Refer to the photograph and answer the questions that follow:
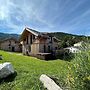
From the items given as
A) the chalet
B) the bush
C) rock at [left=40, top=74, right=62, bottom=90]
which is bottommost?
rock at [left=40, top=74, right=62, bottom=90]

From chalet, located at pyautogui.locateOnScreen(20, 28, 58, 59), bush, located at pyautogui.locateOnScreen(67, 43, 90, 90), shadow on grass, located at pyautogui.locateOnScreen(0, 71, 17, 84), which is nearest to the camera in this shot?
bush, located at pyautogui.locateOnScreen(67, 43, 90, 90)

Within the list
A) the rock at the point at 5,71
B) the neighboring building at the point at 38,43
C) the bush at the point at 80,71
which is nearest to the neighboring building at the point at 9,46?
the neighboring building at the point at 38,43

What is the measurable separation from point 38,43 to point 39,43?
0.27 metres

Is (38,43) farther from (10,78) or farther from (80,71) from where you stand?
(80,71)

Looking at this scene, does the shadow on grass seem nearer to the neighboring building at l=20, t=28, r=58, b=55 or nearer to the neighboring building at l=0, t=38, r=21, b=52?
the neighboring building at l=20, t=28, r=58, b=55

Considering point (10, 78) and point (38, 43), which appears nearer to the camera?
point (10, 78)

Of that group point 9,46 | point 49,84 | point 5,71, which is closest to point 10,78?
point 5,71

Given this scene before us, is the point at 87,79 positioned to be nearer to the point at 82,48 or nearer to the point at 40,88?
the point at 82,48

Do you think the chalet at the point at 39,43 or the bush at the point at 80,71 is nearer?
the bush at the point at 80,71

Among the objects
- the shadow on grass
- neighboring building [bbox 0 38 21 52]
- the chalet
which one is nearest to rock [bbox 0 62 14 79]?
the shadow on grass

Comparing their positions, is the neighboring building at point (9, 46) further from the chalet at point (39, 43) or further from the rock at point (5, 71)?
the rock at point (5, 71)

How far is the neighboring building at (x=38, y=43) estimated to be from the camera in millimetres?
30609

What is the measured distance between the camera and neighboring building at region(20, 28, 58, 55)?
30609 mm

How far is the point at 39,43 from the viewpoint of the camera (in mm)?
30484
